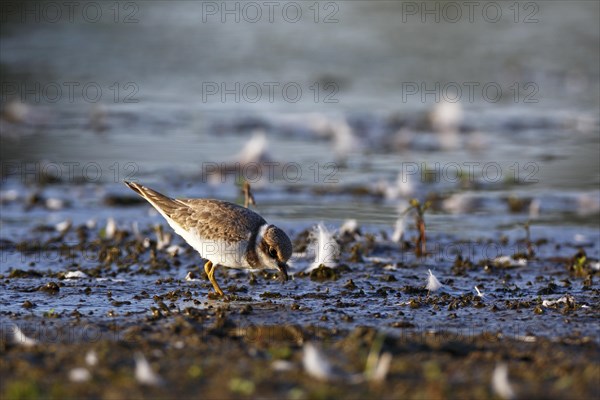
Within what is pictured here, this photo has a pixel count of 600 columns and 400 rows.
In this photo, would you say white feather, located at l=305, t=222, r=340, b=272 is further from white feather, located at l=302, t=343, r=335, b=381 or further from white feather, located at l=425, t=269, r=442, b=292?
white feather, located at l=302, t=343, r=335, b=381

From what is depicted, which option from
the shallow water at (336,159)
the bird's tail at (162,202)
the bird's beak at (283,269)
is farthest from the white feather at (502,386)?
the bird's tail at (162,202)

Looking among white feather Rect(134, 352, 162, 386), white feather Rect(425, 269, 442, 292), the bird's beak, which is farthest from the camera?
white feather Rect(425, 269, 442, 292)

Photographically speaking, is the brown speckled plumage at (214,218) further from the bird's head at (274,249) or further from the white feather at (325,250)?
the white feather at (325,250)

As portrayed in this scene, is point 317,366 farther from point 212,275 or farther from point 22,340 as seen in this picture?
point 212,275

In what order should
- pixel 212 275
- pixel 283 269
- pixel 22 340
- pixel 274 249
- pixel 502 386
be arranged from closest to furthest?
pixel 502 386 < pixel 22 340 < pixel 274 249 < pixel 283 269 < pixel 212 275

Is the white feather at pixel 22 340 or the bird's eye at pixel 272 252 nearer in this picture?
the white feather at pixel 22 340

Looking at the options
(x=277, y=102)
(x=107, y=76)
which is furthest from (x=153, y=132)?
(x=107, y=76)

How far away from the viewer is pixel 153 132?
1634 centimetres

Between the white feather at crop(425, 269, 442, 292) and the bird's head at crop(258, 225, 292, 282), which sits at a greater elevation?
the bird's head at crop(258, 225, 292, 282)

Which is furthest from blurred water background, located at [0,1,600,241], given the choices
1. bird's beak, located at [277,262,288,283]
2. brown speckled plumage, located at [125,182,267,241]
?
bird's beak, located at [277,262,288,283]

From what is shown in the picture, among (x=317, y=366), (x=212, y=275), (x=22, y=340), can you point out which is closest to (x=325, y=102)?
(x=212, y=275)

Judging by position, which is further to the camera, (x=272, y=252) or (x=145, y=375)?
(x=272, y=252)

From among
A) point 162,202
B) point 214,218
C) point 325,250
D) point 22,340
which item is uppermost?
point 162,202

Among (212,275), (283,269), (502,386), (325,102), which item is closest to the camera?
(502,386)
